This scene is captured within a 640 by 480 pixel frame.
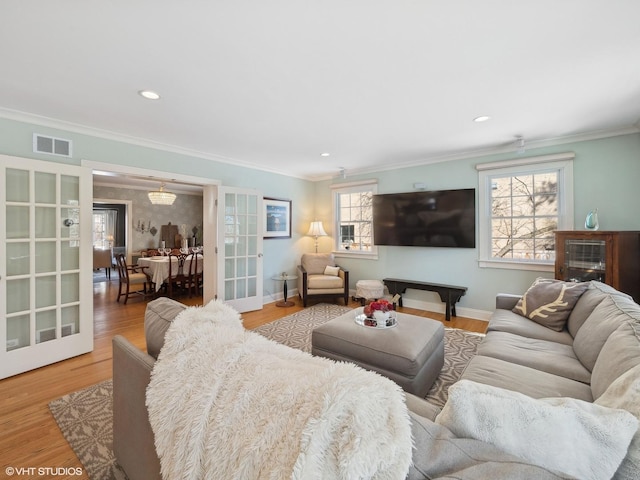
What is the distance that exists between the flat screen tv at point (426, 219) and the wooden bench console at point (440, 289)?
60cm

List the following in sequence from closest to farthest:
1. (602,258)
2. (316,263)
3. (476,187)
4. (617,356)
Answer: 1. (617,356)
2. (602,258)
3. (476,187)
4. (316,263)

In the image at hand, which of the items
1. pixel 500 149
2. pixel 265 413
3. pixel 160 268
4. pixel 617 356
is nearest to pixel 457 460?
pixel 265 413

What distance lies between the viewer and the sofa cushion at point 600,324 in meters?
1.59

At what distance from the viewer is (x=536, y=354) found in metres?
1.88

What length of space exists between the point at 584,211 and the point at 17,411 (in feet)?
18.8

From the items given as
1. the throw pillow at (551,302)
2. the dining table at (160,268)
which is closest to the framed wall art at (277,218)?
the dining table at (160,268)

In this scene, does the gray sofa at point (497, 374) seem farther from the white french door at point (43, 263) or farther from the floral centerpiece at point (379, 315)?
the white french door at point (43, 263)

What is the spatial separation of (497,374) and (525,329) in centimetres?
90

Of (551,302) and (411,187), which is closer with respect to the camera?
(551,302)

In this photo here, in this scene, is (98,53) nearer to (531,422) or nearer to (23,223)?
(23,223)

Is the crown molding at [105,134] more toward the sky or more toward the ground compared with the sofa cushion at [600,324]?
more toward the sky

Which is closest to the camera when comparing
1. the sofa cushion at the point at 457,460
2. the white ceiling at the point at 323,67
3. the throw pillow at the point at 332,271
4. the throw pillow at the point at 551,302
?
the sofa cushion at the point at 457,460

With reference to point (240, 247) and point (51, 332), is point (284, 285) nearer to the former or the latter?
point (240, 247)

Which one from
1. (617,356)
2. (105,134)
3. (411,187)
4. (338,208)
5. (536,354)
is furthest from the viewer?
(338,208)
